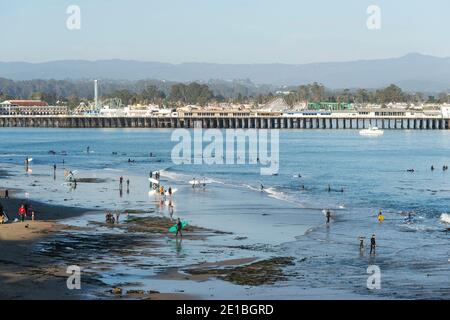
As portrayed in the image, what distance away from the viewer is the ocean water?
90.7ft

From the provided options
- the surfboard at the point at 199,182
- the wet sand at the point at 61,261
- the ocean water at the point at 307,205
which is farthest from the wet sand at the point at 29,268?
the surfboard at the point at 199,182

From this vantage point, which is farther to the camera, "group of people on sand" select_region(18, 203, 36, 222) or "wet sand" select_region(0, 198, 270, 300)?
"group of people on sand" select_region(18, 203, 36, 222)

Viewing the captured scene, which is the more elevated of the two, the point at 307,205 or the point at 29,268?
the point at 29,268

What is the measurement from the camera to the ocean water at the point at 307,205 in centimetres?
2764

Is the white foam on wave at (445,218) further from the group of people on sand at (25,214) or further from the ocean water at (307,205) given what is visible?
the group of people on sand at (25,214)

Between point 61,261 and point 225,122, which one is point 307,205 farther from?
point 225,122

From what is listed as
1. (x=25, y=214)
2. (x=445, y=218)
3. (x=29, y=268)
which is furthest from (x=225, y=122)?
(x=29, y=268)

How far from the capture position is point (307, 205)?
159 feet

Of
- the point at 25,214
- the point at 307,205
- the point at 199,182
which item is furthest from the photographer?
the point at 199,182

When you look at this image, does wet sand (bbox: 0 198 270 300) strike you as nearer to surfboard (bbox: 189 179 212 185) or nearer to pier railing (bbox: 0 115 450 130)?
surfboard (bbox: 189 179 212 185)

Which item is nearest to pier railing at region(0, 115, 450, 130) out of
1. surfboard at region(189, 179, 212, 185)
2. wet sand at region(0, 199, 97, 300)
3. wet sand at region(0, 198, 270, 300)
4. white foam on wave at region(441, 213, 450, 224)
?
surfboard at region(189, 179, 212, 185)

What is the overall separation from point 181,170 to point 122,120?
123 metres
